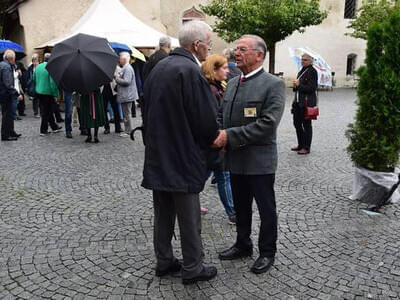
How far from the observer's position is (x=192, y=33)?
2.99 m

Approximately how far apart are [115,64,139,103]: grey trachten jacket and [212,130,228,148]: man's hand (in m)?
6.08

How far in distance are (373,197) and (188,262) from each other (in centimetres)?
280

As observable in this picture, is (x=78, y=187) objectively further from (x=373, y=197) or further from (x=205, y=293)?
(x=373, y=197)

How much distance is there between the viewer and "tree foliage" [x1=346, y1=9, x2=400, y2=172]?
4.62m

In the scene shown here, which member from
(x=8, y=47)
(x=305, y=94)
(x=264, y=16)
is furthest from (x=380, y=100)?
(x=264, y=16)

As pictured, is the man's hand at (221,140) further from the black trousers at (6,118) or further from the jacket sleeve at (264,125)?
the black trousers at (6,118)

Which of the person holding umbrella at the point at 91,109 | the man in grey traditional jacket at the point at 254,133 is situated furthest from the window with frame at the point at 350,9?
the man in grey traditional jacket at the point at 254,133

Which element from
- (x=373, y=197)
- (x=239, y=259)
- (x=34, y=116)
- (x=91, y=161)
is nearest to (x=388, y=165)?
(x=373, y=197)

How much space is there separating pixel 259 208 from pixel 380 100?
236 cm

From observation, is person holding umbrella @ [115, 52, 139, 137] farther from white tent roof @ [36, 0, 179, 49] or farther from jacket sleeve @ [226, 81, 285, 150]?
jacket sleeve @ [226, 81, 285, 150]

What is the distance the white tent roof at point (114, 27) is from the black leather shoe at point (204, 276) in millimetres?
10850

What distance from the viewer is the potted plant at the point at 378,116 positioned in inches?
182

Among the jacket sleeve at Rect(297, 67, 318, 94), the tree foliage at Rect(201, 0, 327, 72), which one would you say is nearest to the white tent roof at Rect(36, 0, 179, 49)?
the tree foliage at Rect(201, 0, 327, 72)

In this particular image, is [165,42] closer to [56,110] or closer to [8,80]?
[8,80]
